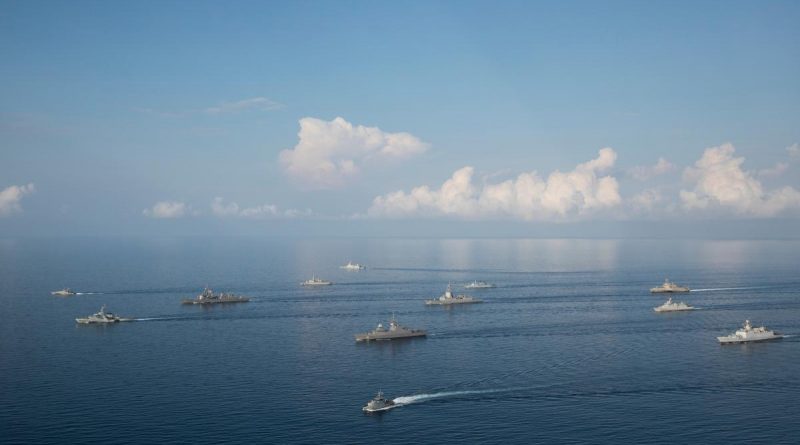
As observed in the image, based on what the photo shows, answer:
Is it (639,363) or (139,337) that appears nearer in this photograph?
(639,363)

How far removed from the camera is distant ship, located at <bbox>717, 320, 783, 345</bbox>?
541ft

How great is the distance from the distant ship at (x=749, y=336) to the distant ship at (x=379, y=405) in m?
98.4

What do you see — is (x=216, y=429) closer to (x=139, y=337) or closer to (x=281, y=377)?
(x=281, y=377)

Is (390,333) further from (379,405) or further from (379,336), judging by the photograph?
(379,405)

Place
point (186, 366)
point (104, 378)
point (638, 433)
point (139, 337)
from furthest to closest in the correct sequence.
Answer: point (139, 337) < point (186, 366) < point (104, 378) < point (638, 433)

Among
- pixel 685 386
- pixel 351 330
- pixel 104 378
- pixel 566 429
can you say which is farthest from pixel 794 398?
pixel 104 378

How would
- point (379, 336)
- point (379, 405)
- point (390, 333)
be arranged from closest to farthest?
point (379, 405) → point (379, 336) → point (390, 333)

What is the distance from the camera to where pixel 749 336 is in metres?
166

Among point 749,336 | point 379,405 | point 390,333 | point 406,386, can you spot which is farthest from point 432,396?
point 749,336

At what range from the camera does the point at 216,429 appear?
103688 mm

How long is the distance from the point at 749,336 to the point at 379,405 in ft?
352

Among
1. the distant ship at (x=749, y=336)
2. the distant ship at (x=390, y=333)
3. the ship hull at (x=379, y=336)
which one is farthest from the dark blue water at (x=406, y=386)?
the distant ship at (x=390, y=333)

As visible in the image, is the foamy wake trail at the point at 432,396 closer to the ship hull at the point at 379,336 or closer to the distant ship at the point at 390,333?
the ship hull at the point at 379,336

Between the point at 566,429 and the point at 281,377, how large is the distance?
59.6m
